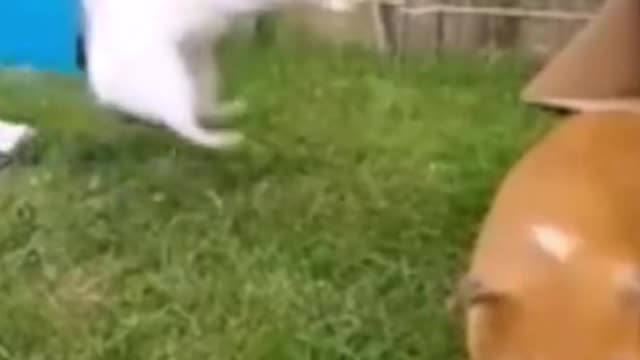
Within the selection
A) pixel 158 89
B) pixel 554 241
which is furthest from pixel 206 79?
pixel 554 241

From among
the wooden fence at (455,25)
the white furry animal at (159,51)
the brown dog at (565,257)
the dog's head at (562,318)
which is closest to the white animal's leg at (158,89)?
the white furry animal at (159,51)

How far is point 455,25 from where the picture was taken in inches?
85.8

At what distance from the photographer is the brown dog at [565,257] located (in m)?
1.18

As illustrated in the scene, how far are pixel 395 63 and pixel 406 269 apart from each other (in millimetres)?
621

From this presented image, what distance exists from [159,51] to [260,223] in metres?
0.18

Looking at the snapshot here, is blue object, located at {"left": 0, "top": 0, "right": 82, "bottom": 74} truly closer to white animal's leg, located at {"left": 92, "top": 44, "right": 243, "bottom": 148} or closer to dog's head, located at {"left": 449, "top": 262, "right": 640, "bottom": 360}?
white animal's leg, located at {"left": 92, "top": 44, "right": 243, "bottom": 148}

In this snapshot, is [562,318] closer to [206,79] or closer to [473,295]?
[473,295]

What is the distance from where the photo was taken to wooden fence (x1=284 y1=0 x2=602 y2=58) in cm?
214

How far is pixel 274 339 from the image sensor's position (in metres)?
1.40

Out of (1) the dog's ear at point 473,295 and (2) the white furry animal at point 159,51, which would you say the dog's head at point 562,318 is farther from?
(2) the white furry animal at point 159,51

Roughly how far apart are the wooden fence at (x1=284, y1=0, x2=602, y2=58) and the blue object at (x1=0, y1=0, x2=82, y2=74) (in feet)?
0.97

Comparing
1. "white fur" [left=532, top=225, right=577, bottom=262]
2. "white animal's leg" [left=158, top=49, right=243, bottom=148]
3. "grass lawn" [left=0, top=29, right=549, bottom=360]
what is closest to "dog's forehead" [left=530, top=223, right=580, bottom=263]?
"white fur" [left=532, top=225, right=577, bottom=262]

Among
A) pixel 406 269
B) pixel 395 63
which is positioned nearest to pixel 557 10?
pixel 395 63

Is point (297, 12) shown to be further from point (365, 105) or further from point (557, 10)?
point (557, 10)
